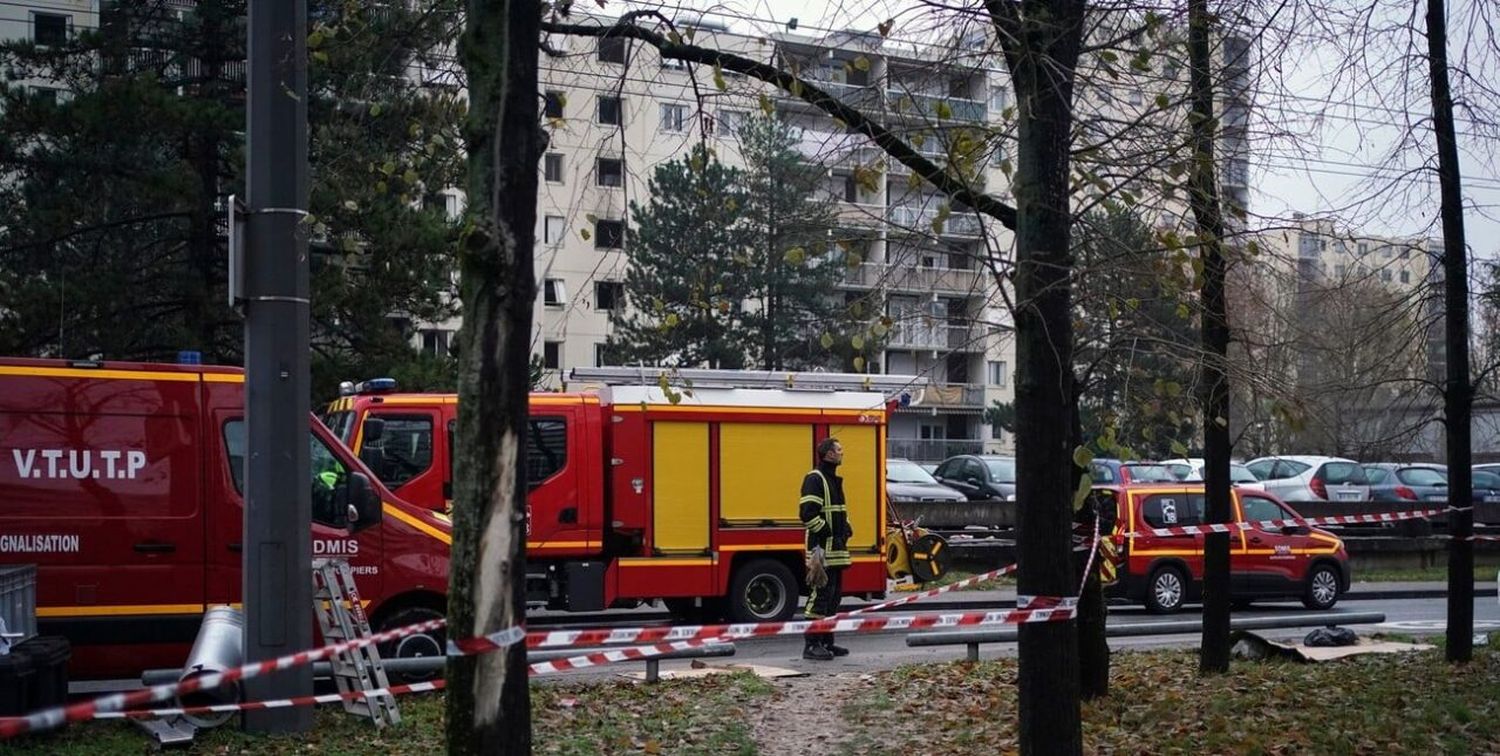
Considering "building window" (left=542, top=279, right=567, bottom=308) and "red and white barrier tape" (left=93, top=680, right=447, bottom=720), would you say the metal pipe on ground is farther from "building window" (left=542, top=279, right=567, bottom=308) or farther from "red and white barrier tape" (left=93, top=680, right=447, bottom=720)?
"building window" (left=542, top=279, right=567, bottom=308)

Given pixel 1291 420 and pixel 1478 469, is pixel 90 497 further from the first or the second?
pixel 1478 469

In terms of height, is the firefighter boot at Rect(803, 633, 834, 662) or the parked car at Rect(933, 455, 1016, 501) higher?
the parked car at Rect(933, 455, 1016, 501)

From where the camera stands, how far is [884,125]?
771cm

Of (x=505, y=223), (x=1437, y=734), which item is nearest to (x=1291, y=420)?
(x=1437, y=734)

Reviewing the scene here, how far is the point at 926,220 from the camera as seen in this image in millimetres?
8391

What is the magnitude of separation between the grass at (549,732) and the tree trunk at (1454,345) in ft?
18.6

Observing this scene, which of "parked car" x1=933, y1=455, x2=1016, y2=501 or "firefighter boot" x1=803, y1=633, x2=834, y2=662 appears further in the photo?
"parked car" x1=933, y1=455, x2=1016, y2=501

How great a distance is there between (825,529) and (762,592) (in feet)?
11.6

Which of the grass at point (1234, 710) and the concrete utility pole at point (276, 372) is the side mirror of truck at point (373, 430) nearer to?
the grass at point (1234, 710)

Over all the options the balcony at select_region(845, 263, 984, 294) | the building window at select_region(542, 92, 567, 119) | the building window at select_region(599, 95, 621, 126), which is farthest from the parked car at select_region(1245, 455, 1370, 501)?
the building window at select_region(542, 92, 567, 119)

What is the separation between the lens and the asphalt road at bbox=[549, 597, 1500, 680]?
1400 cm

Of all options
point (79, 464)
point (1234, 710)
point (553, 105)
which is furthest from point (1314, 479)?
point (553, 105)

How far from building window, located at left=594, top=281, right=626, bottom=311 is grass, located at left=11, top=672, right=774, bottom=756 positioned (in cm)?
264

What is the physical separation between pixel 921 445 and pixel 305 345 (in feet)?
183
